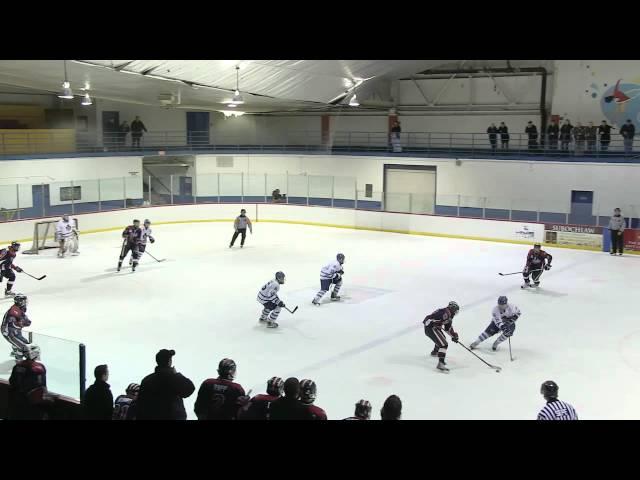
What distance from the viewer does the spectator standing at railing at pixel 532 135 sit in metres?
30.9

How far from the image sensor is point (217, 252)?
76.6 feet

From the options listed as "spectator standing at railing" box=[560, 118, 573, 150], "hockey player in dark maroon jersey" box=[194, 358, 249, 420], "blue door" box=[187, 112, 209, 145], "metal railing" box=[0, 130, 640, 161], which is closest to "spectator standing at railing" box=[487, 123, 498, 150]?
"metal railing" box=[0, 130, 640, 161]

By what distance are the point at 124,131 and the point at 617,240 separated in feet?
76.1

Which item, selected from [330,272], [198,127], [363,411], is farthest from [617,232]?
[198,127]

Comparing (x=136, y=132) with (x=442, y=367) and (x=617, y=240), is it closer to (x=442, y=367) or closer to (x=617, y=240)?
(x=617, y=240)

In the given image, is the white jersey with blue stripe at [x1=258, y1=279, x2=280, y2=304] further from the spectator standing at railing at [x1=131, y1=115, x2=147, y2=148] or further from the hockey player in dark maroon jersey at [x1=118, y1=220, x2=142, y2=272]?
the spectator standing at railing at [x1=131, y1=115, x2=147, y2=148]

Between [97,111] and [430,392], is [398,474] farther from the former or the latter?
[97,111]

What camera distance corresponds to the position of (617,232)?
23.3 m

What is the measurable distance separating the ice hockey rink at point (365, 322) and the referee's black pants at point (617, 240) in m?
0.64

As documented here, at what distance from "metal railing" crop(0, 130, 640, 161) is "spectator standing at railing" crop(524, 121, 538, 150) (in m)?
0.04

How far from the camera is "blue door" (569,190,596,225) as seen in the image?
82.5 ft

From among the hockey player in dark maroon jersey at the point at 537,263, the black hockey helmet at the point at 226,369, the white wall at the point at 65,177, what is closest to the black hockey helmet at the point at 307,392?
the black hockey helmet at the point at 226,369

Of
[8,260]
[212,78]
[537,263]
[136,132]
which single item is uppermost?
[212,78]

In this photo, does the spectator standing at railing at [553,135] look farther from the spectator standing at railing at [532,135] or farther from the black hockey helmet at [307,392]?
the black hockey helmet at [307,392]
